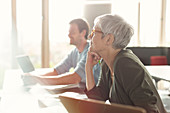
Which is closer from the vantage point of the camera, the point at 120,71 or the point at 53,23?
the point at 120,71

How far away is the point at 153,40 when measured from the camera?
5.54m

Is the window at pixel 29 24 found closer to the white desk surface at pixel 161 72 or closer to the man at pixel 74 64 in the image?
the man at pixel 74 64

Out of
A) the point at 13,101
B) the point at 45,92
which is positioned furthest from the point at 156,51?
the point at 13,101

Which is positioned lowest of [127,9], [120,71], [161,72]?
[161,72]

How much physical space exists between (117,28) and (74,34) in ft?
4.52

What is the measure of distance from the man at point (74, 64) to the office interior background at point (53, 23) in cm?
208

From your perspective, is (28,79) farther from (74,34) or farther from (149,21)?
(149,21)

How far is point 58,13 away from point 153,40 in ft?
7.14

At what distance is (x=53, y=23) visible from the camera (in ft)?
16.0

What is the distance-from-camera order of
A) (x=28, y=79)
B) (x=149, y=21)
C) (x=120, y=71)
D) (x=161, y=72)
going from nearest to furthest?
(x=120, y=71), (x=28, y=79), (x=161, y=72), (x=149, y=21)

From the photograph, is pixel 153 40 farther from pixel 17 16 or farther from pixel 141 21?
pixel 17 16

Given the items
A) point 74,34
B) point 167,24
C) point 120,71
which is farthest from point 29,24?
point 120,71

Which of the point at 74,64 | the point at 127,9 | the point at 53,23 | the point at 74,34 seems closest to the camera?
the point at 74,34

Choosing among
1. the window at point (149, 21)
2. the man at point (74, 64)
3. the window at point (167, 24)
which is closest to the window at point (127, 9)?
the window at point (149, 21)
